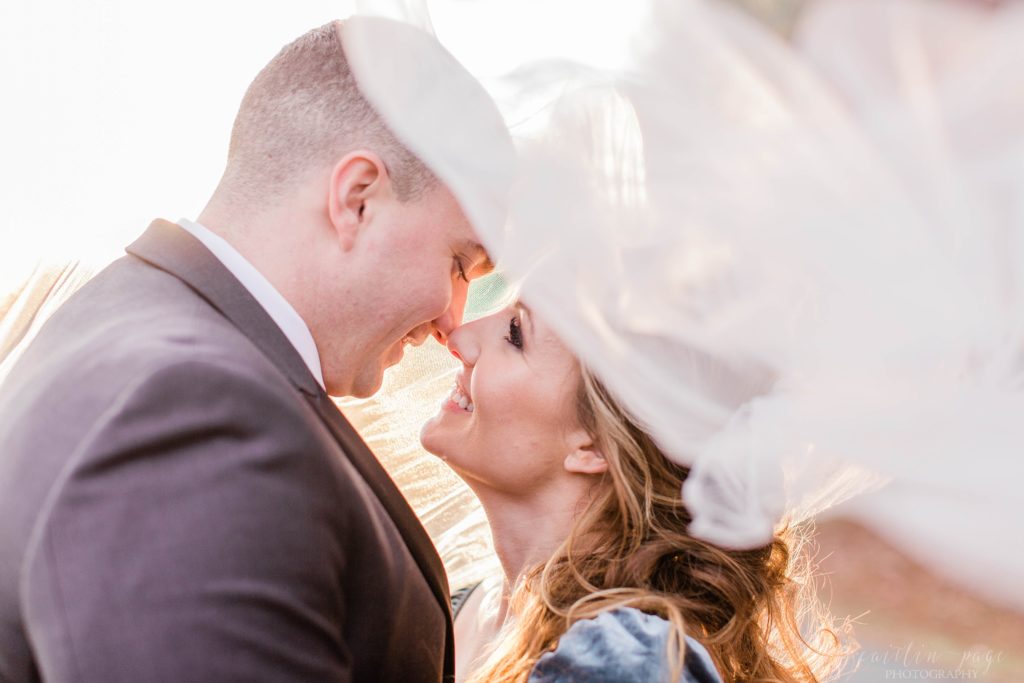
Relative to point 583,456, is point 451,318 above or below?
above

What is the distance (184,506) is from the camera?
134cm

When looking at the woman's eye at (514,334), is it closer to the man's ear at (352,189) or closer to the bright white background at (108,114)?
the man's ear at (352,189)

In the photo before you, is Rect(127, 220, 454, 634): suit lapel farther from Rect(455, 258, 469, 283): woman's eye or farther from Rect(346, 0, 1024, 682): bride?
Rect(455, 258, 469, 283): woman's eye

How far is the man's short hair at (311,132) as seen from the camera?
6.56 ft

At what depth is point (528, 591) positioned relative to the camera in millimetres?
2396

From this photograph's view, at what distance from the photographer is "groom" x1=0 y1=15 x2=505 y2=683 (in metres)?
1.31

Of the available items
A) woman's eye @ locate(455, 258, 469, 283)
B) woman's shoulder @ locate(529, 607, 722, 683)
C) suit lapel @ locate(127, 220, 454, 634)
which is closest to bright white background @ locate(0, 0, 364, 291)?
woman's eye @ locate(455, 258, 469, 283)

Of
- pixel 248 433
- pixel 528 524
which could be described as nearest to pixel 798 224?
pixel 248 433

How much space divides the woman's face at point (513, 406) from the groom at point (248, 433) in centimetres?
26

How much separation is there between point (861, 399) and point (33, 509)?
47.1 inches

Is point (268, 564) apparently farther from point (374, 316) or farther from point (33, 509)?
point (374, 316)

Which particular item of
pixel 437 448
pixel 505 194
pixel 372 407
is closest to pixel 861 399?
pixel 505 194

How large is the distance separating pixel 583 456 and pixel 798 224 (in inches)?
43.6

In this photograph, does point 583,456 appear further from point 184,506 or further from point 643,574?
point 184,506
